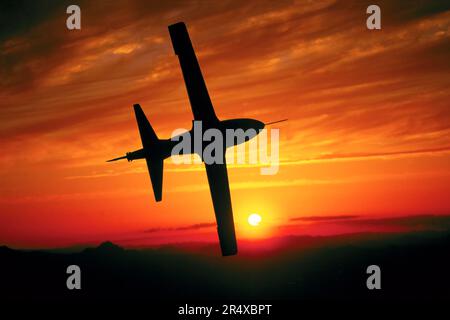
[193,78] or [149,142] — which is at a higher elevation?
[193,78]

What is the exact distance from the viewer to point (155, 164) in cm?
4406

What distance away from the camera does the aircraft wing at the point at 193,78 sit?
42750 mm

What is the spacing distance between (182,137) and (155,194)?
6.53m

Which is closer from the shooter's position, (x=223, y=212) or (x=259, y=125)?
(x=259, y=125)

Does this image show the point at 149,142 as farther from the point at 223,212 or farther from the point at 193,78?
the point at 223,212

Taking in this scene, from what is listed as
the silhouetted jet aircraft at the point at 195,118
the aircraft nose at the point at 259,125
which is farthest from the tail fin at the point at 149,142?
the aircraft nose at the point at 259,125

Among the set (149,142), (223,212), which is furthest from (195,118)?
(223,212)

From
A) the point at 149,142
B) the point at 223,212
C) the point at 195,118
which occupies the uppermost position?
the point at 195,118

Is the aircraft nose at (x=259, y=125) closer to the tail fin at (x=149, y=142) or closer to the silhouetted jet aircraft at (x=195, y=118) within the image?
the silhouetted jet aircraft at (x=195, y=118)

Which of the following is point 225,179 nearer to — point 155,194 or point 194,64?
point 155,194

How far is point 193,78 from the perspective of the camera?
43719mm

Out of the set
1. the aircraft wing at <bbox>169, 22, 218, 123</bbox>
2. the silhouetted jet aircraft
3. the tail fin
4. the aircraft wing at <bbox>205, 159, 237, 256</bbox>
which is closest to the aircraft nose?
the silhouetted jet aircraft

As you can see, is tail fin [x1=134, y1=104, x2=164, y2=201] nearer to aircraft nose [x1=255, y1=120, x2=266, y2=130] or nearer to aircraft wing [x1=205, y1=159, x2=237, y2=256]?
aircraft wing [x1=205, y1=159, x2=237, y2=256]
